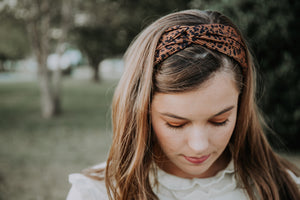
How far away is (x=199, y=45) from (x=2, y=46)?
24.9 meters

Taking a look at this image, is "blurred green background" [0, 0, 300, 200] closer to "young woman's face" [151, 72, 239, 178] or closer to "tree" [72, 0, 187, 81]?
"tree" [72, 0, 187, 81]

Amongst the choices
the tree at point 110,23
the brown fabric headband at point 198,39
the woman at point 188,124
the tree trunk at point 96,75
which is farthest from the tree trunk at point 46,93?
the tree trunk at point 96,75

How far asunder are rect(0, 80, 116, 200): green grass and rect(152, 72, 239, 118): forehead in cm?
106

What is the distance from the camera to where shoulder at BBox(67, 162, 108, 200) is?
1.67 metres

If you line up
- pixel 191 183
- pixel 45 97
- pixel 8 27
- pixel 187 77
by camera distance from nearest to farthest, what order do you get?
1. pixel 187 77
2. pixel 191 183
3. pixel 45 97
4. pixel 8 27

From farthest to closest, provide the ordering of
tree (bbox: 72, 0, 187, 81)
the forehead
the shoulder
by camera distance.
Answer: tree (bbox: 72, 0, 187, 81)
the shoulder
the forehead

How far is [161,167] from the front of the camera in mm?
1892

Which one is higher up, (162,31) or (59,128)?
(162,31)

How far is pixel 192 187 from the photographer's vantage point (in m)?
1.83

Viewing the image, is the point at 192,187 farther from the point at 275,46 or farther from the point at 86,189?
the point at 275,46

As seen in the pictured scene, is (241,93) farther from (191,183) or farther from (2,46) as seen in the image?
(2,46)

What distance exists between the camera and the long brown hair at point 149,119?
4.96ft

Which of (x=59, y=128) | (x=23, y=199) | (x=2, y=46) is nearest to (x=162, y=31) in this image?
(x=23, y=199)

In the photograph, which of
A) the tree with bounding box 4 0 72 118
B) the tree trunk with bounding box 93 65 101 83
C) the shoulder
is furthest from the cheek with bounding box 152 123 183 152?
the tree trunk with bounding box 93 65 101 83
